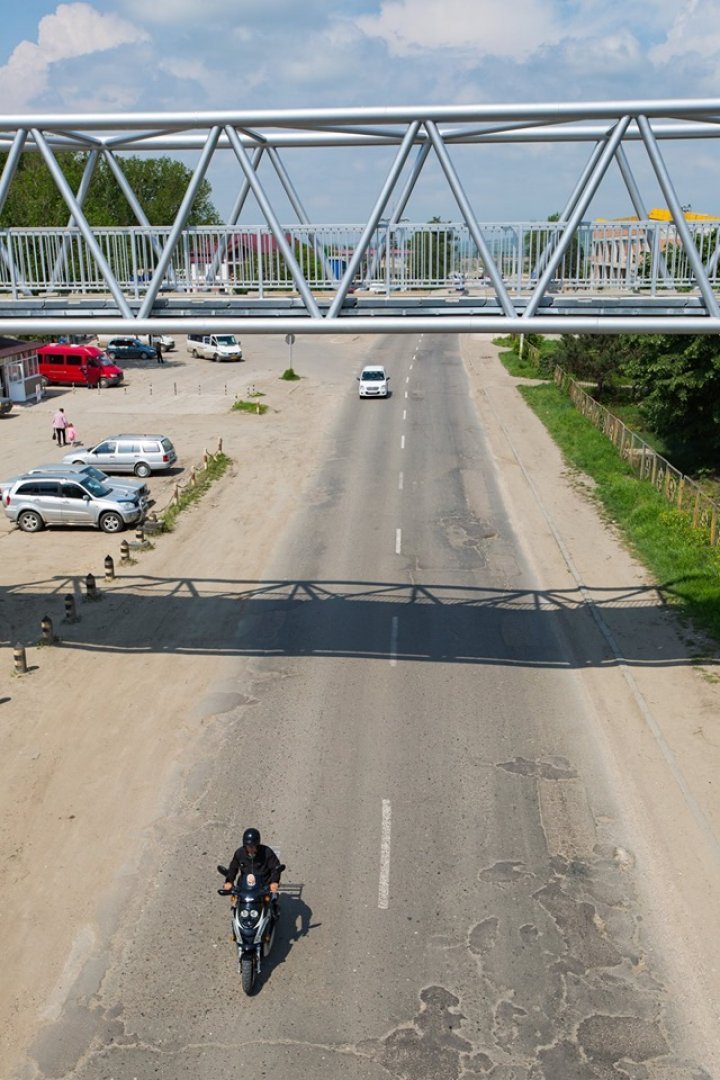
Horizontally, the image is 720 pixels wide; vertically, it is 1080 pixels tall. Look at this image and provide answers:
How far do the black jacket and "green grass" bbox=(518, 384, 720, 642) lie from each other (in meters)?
11.0

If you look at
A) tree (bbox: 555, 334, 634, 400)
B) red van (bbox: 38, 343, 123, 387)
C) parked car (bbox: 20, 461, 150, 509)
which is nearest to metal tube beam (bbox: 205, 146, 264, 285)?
parked car (bbox: 20, 461, 150, 509)

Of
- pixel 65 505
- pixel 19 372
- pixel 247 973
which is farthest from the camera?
pixel 19 372

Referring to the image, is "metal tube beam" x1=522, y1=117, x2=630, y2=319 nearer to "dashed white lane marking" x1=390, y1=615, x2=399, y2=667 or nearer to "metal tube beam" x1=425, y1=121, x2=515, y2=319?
"metal tube beam" x1=425, y1=121, x2=515, y2=319

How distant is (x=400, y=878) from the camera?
10.7 metres

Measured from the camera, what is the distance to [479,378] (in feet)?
184

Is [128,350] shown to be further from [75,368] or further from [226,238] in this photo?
[226,238]

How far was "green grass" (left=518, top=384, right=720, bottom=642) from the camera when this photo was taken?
763 inches

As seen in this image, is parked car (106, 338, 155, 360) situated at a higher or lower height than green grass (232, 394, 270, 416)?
higher

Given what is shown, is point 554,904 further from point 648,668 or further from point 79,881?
point 648,668

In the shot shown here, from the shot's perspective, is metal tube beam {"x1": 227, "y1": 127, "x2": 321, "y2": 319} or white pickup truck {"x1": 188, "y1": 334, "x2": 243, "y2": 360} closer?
metal tube beam {"x1": 227, "y1": 127, "x2": 321, "y2": 319}

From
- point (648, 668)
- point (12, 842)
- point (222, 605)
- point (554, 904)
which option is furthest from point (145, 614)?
point (554, 904)

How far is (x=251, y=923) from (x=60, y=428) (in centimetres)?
3112

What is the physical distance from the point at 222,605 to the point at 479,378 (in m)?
39.3

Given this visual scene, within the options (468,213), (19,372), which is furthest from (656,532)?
(19,372)
